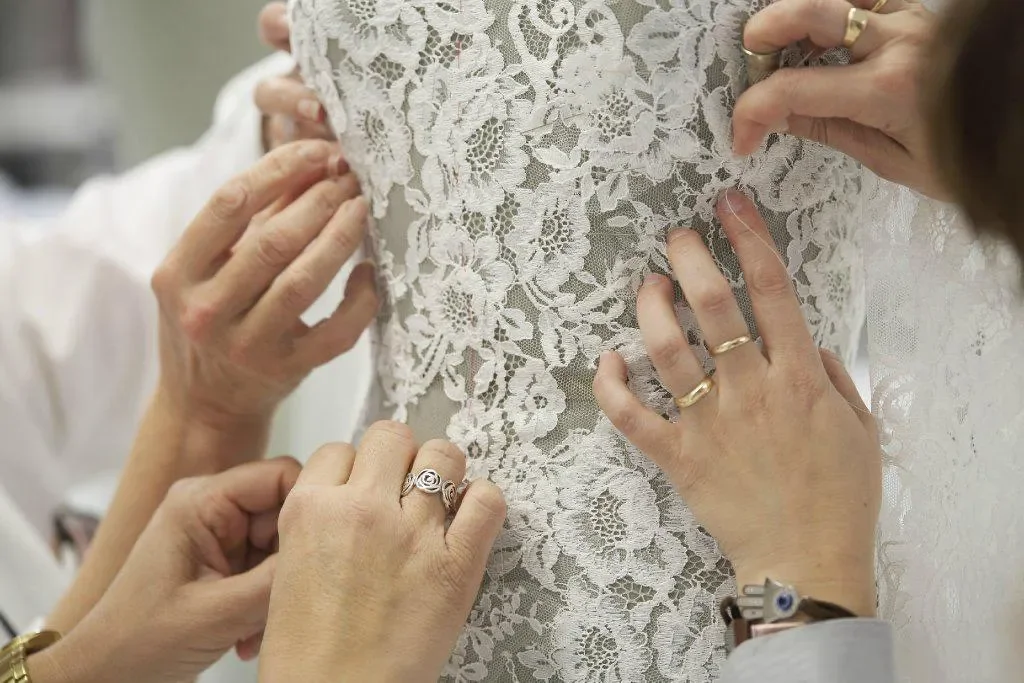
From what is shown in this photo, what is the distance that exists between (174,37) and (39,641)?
192 cm

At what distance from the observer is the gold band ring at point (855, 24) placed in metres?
0.70

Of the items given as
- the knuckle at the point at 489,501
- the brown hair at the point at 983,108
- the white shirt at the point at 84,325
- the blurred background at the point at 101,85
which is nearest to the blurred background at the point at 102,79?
the blurred background at the point at 101,85

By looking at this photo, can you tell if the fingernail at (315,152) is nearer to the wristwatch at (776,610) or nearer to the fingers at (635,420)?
the fingers at (635,420)

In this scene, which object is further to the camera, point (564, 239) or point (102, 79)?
point (102, 79)

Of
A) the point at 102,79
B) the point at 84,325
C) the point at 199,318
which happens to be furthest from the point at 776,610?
the point at 102,79

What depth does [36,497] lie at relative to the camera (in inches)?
63.9

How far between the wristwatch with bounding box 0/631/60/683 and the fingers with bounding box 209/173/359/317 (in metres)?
0.35

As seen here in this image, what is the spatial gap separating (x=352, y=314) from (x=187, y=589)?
0.88 ft

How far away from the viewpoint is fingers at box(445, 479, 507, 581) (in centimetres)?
78

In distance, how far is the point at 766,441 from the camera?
0.72 meters

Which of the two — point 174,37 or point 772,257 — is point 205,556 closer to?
point 772,257

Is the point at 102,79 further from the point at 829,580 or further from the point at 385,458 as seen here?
the point at 829,580

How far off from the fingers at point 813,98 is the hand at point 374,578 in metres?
0.32

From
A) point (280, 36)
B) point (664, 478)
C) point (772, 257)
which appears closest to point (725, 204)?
point (772, 257)
